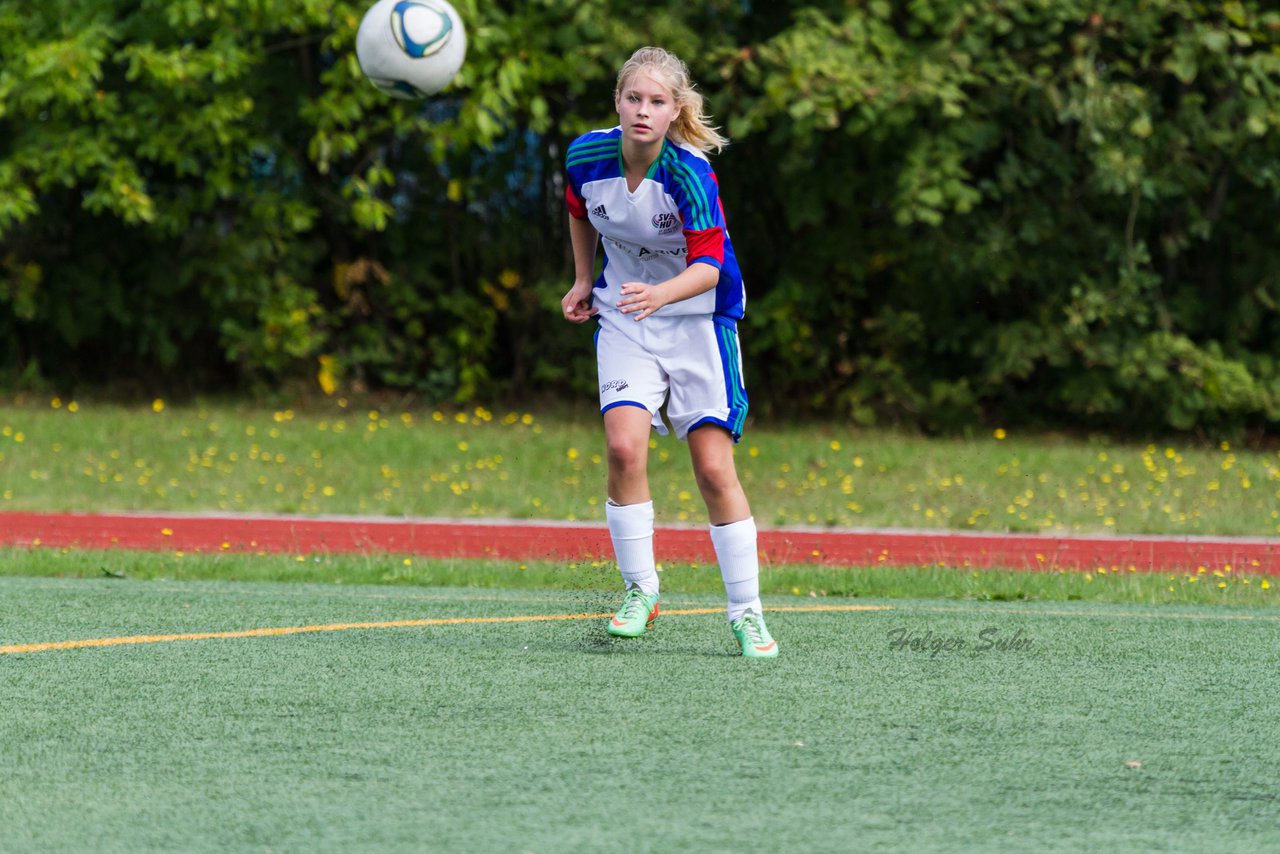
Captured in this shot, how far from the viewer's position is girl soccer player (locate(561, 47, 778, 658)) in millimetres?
4891

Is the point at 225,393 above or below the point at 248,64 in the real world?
below

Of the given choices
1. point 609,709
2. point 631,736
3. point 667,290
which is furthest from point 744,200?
point 631,736

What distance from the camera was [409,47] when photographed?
29.2 feet

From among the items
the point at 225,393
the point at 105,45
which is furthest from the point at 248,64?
the point at 225,393

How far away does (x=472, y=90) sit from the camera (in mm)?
13125

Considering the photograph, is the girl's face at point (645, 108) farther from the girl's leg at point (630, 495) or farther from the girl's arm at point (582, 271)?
the girl's leg at point (630, 495)

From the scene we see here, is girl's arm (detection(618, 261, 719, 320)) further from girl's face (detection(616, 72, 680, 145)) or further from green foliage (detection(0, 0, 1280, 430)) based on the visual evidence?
green foliage (detection(0, 0, 1280, 430))

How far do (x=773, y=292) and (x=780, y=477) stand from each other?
12.0 feet

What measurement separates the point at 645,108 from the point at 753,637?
1672mm

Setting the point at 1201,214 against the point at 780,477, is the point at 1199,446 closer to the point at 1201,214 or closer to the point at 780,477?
the point at 1201,214

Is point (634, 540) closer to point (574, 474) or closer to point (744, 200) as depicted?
point (574, 474)

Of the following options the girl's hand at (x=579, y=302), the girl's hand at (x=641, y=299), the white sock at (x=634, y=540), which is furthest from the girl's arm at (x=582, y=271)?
the white sock at (x=634, y=540)

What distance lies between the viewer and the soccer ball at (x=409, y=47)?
352 inches

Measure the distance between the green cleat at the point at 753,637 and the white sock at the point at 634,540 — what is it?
392 mm
